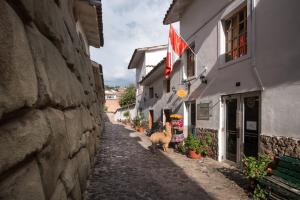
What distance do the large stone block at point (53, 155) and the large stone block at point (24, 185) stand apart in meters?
0.13

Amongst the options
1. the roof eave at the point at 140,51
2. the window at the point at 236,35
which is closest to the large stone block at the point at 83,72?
the window at the point at 236,35

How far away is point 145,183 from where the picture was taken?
5.69m

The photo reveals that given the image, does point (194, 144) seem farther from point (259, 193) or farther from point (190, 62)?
point (259, 193)

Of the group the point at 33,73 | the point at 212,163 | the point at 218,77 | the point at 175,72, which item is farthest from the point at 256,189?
the point at 175,72

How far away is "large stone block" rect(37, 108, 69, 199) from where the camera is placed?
182cm

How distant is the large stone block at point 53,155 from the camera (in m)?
1.82

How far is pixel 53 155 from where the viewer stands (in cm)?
204

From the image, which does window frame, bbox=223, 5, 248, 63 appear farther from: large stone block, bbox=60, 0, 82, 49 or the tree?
the tree

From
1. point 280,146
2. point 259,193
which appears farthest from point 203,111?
point 259,193

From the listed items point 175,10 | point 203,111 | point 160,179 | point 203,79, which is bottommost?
point 160,179

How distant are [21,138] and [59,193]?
3.20 ft

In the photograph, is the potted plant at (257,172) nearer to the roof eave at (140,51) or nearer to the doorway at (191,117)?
the doorway at (191,117)

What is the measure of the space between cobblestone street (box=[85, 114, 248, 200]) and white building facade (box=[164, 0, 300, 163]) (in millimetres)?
1116

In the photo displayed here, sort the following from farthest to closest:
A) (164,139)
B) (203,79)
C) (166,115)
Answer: (166,115) → (164,139) → (203,79)
